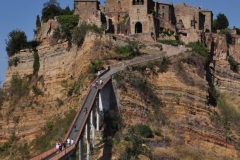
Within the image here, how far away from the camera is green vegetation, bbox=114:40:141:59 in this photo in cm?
5120

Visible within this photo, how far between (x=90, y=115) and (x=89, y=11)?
21.9 m

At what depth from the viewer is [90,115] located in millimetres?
39469

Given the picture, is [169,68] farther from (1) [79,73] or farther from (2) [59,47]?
(2) [59,47]

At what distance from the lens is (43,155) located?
32.0 metres

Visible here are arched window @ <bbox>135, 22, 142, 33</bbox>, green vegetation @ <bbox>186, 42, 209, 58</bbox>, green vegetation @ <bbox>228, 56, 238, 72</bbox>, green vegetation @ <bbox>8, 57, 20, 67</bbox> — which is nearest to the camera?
green vegetation @ <bbox>186, 42, 209, 58</bbox>

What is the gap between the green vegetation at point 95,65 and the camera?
A: 1929 inches

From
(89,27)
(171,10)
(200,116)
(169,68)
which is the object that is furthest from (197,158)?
(171,10)

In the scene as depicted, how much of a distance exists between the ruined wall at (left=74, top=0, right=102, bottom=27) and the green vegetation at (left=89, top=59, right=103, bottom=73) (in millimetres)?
8176

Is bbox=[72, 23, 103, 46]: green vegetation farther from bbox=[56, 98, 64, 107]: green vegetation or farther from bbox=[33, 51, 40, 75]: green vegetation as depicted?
bbox=[33, 51, 40, 75]: green vegetation

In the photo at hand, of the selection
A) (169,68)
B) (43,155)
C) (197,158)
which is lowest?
(197,158)

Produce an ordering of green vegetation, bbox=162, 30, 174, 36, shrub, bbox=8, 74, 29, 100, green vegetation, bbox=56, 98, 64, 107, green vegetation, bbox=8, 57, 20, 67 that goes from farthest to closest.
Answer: green vegetation, bbox=8, 57, 20, 67
green vegetation, bbox=162, 30, 174, 36
shrub, bbox=8, 74, 29, 100
green vegetation, bbox=56, 98, 64, 107

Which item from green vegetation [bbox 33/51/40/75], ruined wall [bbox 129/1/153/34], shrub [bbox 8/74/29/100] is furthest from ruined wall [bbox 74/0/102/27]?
shrub [bbox 8/74/29/100]

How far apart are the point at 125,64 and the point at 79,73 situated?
185 inches

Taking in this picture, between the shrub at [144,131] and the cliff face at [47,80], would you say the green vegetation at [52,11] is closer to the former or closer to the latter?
the cliff face at [47,80]
